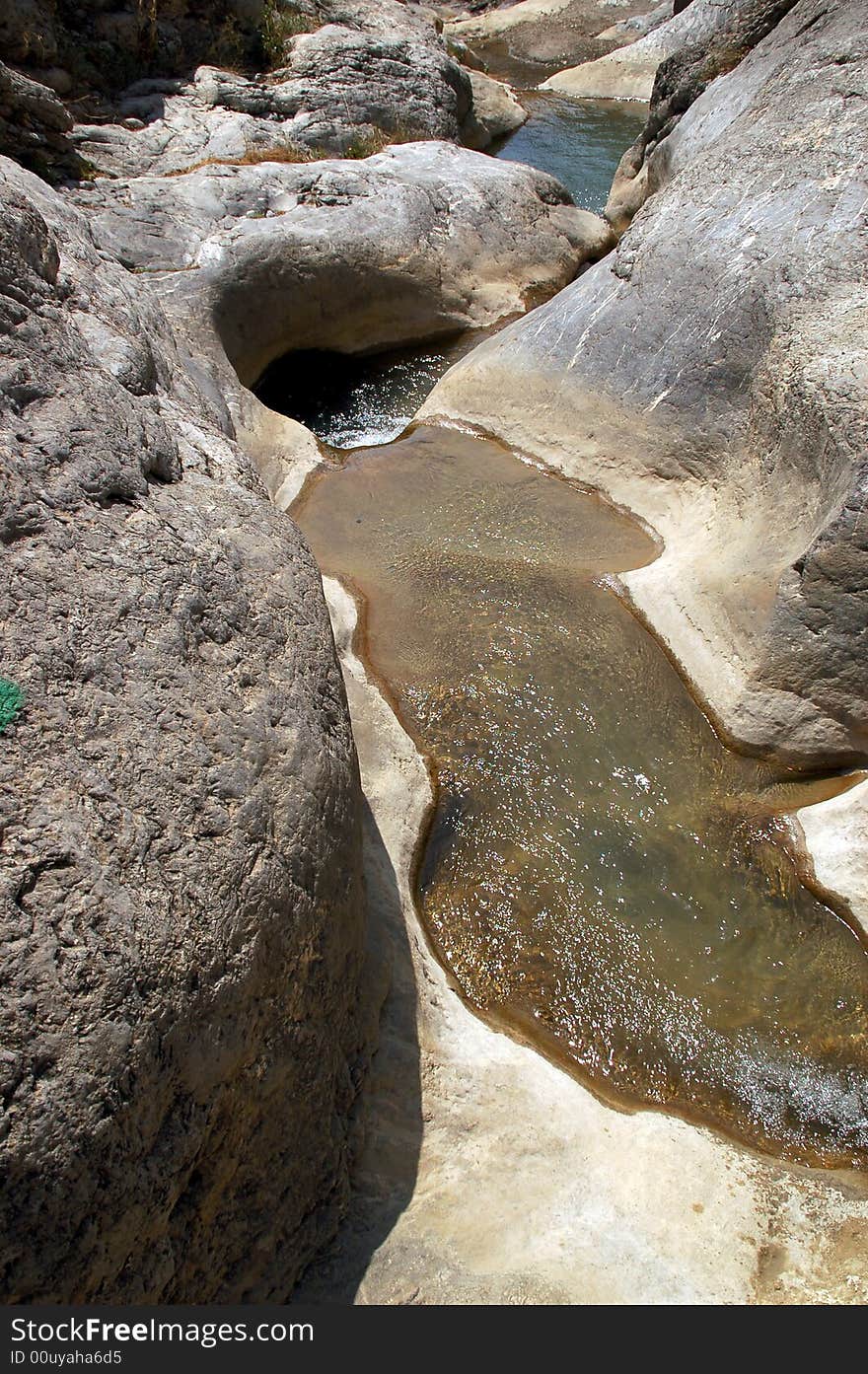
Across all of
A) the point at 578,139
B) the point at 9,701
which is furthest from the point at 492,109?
the point at 9,701

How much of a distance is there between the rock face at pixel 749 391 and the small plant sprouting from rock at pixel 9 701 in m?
3.56

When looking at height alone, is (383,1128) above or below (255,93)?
below

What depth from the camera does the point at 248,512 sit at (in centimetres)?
346

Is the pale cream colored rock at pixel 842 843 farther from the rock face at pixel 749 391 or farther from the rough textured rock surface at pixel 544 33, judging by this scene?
the rough textured rock surface at pixel 544 33

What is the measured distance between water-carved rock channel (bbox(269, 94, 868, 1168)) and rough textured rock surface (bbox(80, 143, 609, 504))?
6.04 ft

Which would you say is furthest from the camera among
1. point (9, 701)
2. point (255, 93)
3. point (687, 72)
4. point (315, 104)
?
point (315, 104)

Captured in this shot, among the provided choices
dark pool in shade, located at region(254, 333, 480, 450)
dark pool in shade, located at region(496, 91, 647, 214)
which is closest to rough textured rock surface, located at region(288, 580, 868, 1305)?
dark pool in shade, located at region(254, 333, 480, 450)

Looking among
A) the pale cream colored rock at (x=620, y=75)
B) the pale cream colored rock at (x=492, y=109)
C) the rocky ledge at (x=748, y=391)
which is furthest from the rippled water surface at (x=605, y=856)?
the pale cream colored rock at (x=620, y=75)

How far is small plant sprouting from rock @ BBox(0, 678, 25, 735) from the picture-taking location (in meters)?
2.35

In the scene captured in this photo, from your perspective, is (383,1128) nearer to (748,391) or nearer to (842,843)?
(842,843)

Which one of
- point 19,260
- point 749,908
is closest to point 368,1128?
point 749,908

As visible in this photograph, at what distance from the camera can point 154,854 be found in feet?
7.94

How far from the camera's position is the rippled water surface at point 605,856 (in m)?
3.72

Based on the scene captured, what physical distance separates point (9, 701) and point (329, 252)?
22.4ft
